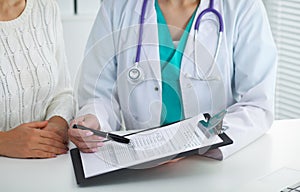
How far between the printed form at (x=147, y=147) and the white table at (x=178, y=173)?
0.04 metres

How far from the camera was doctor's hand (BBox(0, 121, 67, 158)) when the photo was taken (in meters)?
1.32

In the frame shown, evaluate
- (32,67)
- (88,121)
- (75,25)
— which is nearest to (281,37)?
(75,25)

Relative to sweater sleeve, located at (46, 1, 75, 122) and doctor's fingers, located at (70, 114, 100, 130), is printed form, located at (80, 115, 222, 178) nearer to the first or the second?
doctor's fingers, located at (70, 114, 100, 130)

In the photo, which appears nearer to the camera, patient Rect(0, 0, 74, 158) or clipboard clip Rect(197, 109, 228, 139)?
clipboard clip Rect(197, 109, 228, 139)

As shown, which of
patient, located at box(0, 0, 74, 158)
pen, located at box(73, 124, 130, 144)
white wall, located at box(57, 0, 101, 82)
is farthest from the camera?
white wall, located at box(57, 0, 101, 82)

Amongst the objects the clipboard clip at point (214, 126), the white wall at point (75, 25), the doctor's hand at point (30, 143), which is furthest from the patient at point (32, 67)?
the white wall at point (75, 25)

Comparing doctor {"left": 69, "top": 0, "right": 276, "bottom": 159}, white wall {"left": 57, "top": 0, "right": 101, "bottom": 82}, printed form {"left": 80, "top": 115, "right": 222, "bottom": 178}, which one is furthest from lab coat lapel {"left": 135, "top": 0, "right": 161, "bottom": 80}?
white wall {"left": 57, "top": 0, "right": 101, "bottom": 82}

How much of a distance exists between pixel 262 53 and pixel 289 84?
4.30 ft

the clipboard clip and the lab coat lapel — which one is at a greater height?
the lab coat lapel

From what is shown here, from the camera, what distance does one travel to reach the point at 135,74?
155cm

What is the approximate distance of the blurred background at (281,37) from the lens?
2615mm

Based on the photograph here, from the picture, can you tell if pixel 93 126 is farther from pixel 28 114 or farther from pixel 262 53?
pixel 262 53

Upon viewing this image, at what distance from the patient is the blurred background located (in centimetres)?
87

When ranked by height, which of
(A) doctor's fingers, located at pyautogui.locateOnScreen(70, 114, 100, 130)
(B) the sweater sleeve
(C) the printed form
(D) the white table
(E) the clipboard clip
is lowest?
(D) the white table
